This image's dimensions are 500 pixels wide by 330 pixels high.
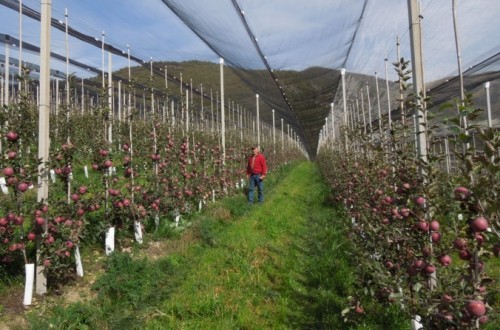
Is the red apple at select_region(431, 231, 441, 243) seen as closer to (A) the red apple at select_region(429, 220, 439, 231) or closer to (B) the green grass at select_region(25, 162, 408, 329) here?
(A) the red apple at select_region(429, 220, 439, 231)

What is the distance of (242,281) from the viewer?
177 inches

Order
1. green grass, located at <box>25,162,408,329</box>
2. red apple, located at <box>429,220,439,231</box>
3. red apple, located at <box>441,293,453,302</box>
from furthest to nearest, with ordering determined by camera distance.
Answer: green grass, located at <box>25,162,408,329</box>, red apple, located at <box>429,220,439,231</box>, red apple, located at <box>441,293,453,302</box>

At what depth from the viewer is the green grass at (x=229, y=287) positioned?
11.3ft

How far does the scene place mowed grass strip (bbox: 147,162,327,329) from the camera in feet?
11.8

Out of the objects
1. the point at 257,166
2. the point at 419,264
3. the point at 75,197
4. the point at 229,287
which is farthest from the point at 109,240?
the point at 257,166

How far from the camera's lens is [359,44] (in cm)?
835

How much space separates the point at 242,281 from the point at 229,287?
0.20m

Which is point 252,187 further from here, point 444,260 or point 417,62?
point 444,260

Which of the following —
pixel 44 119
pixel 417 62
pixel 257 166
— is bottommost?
pixel 257 166

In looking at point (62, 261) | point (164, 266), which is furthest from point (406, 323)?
point (62, 261)

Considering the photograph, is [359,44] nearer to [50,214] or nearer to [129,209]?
[129,209]

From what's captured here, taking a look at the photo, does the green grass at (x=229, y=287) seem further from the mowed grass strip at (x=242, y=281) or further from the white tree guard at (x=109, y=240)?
the white tree guard at (x=109, y=240)

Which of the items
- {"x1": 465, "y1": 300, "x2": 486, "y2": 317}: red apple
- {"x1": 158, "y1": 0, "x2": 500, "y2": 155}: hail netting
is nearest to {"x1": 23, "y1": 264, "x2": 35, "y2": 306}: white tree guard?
A: {"x1": 465, "y1": 300, "x2": 486, "y2": 317}: red apple

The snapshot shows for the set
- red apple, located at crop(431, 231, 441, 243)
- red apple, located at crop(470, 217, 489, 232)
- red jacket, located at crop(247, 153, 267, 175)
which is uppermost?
red jacket, located at crop(247, 153, 267, 175)
